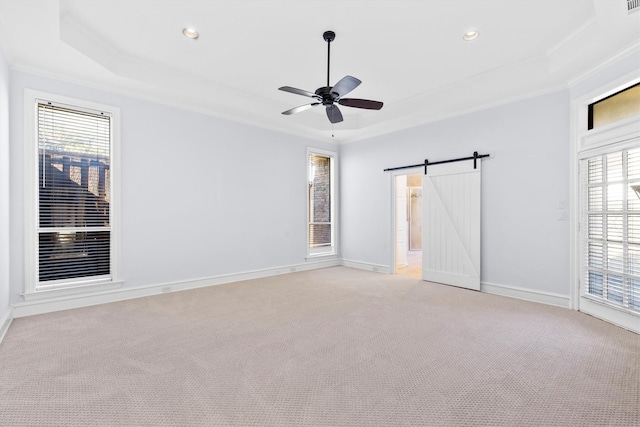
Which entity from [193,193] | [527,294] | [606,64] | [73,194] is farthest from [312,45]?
[527,294]

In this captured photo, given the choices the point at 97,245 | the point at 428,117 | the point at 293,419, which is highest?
Result: the point at 428,117

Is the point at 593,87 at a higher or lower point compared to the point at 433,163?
higher

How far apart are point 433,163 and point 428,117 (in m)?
0.79

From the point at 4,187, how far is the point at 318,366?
3.64 m

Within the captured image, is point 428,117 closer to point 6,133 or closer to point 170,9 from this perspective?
point 170,9

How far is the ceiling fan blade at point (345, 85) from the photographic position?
3.01m

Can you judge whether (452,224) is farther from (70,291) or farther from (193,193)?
(70,291)

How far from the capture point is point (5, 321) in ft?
10.3

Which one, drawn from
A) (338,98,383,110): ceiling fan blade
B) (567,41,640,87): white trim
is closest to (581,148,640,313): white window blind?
(567,41,640,87): white trim

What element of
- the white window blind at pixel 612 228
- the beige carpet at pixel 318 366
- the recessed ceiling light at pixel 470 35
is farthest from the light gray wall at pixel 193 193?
the white window blind at pixel 612 228

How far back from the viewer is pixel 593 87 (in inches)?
141

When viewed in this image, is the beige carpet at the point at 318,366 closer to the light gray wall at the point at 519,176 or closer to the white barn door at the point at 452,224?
the light gray wall at the point at 519,176

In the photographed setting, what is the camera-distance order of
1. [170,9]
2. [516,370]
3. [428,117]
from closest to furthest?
[516,370], [170,9], [428,117]

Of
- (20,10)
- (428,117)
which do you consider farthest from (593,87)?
(20,10)
